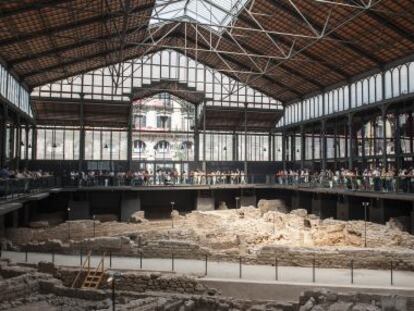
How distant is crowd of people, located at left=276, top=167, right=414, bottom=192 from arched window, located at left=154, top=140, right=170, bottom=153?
1334 centimetres

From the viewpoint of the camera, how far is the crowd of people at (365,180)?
24.0 metres

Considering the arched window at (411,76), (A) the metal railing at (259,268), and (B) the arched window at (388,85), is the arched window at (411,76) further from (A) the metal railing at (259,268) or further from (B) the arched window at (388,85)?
(A) the metal railing at (259,268)

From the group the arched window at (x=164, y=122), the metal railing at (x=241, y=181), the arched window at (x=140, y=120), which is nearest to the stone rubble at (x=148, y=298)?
the metal railing at (x=241, y=181)

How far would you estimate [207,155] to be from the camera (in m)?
45.0

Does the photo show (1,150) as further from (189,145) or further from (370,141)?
(370,141)

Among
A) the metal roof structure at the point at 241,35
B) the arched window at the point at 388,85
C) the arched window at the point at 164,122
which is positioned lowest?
the arched window at the point at 164,122

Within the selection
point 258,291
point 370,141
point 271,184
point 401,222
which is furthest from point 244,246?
point 271,184

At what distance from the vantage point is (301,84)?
1558 inches

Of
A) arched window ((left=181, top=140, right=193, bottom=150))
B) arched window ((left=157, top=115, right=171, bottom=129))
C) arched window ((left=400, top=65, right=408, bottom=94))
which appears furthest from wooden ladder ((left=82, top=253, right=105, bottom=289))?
arched window ((left=181, top=140, right=193, bottom=150))

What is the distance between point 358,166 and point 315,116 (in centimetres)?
726

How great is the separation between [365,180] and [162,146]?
946 inches

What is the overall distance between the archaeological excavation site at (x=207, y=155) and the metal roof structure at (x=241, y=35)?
0.55 ft

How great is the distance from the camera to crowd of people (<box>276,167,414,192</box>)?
23984mm

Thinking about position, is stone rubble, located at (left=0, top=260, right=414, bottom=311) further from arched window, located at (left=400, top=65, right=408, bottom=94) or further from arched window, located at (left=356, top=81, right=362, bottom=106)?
arched window, located at (left=356, top=81, right=362, bottom=106)
